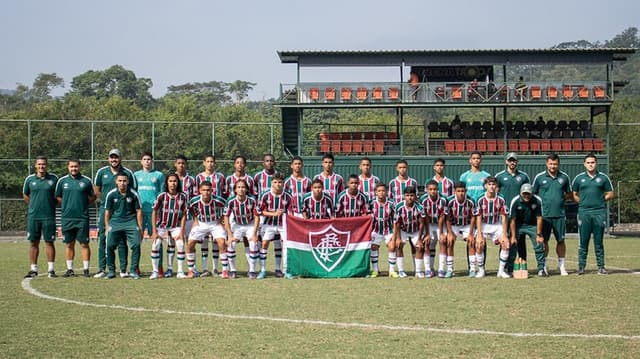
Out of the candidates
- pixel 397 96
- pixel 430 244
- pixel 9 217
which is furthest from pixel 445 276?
pixel 9 217

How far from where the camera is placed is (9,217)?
150 feet

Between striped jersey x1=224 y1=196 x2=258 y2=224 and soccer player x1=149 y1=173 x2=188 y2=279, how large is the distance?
0.78 m

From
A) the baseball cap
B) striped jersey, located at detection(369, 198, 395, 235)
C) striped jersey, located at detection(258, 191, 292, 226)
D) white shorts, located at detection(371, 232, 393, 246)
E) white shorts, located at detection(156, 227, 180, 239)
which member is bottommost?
white shorts, located at detection(371, 232, 393, 246)

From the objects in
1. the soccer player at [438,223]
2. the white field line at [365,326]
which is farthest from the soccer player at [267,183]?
the white field line at [365,326]

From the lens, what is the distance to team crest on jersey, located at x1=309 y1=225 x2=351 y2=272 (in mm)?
16156

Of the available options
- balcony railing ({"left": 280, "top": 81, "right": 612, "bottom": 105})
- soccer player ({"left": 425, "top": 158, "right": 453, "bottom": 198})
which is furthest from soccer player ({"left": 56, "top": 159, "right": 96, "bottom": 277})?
balcony railing ({"left": 280, "top": 81, "right": 612, "bottom": 105})

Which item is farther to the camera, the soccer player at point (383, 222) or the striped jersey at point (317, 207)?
the striped jersey at point (317, 207)

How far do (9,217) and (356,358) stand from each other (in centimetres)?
4052

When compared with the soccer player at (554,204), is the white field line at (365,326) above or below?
below

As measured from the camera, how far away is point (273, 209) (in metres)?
16.1

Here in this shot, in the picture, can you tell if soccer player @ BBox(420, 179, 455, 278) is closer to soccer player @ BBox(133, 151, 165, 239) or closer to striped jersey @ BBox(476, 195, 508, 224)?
striped jersey @ BBox(476, 195, 508, 224)

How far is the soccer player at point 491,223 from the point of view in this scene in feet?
51.8

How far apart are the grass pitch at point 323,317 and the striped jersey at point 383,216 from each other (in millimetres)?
930

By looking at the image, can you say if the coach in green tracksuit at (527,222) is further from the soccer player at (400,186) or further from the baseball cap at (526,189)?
the soccer player at (400,186)
